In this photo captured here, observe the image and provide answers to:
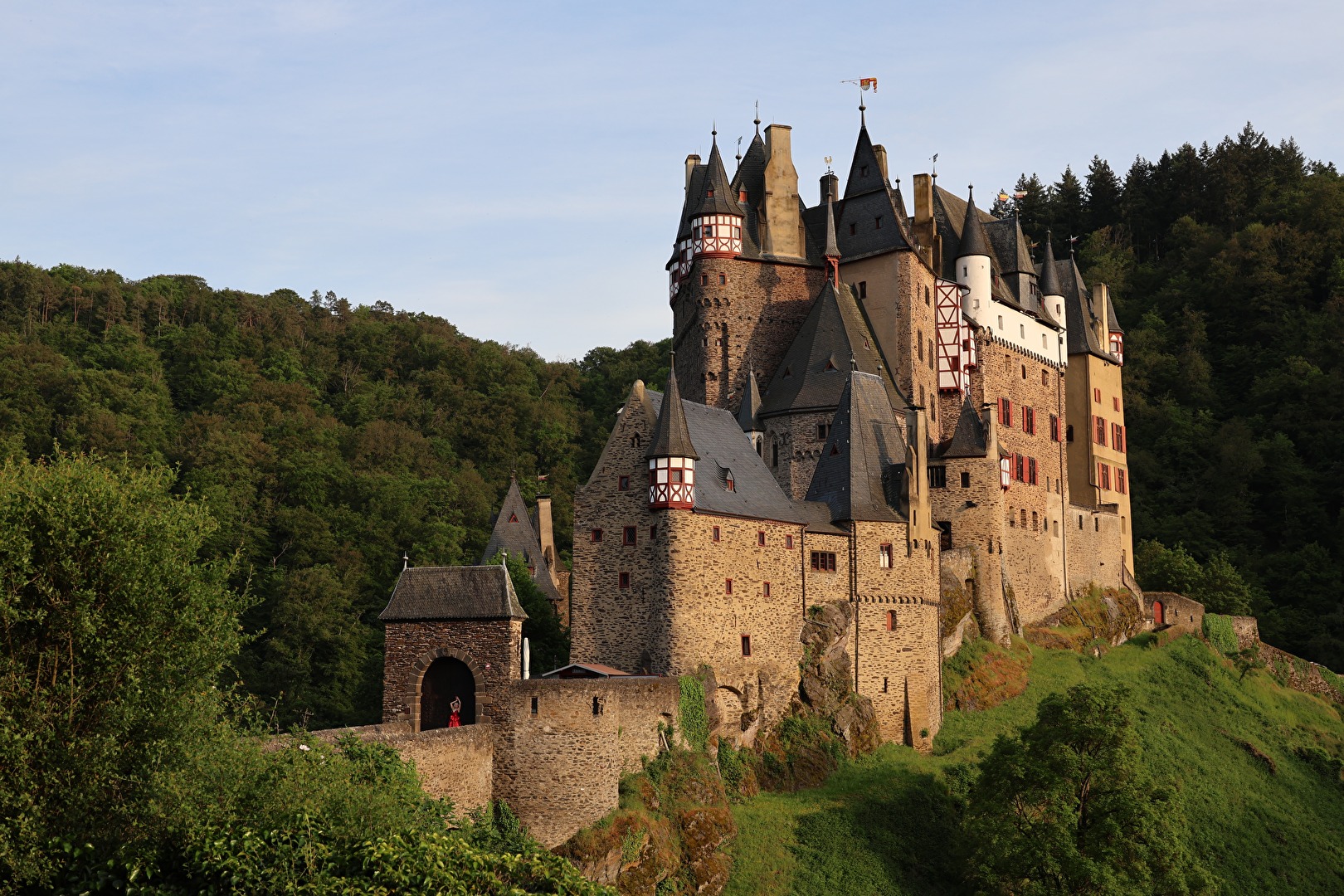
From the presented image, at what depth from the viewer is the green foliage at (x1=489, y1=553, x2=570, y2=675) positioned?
44.7 meters

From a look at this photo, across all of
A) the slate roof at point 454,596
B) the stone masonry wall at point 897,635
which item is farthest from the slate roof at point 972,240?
the slate roof at point 454,596

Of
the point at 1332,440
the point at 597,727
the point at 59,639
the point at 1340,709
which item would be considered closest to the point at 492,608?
the point at 597,727

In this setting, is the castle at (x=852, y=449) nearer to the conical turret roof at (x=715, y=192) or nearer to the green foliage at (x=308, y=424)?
the conical turret roof at (x=715, y=192)

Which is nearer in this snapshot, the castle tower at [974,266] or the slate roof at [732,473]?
the slate roof at [732,473]

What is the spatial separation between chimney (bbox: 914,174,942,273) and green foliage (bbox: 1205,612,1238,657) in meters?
18.3

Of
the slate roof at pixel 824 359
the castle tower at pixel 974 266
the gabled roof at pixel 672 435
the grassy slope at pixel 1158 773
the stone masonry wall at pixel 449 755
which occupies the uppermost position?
the castle tower at pixel 974 266

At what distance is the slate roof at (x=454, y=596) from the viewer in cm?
3472

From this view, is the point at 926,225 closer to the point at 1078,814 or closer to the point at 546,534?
the point at 546,534

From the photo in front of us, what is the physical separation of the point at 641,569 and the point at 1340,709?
35286 millimetres

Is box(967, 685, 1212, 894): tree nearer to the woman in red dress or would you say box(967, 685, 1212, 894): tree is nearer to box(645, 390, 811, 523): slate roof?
box(645, 390, 811, 523): slate roof

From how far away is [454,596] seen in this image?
35.1 metres

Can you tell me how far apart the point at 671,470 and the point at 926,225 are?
74.0 ft

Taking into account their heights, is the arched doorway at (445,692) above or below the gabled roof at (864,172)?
below

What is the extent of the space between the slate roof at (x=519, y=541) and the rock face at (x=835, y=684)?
1152 cm
